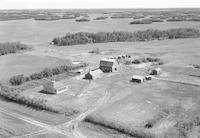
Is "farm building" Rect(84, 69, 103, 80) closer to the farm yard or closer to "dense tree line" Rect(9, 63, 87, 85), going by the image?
the farm yard

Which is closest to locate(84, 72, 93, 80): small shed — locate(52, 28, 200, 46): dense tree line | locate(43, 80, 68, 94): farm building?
locate(43, 80, 68, 94): farm building

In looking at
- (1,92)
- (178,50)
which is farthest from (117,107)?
(178,50)

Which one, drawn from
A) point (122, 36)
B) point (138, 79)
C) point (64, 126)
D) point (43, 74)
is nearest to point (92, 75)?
point (138, 79)

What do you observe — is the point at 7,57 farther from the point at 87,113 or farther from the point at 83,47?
the point at 87,113

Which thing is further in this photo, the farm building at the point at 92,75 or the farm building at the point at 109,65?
the farm building at the point at 109,65

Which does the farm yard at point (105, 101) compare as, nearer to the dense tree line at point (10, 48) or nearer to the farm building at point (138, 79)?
the farm building at point (138, 79)

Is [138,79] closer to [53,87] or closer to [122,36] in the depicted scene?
[53,87]

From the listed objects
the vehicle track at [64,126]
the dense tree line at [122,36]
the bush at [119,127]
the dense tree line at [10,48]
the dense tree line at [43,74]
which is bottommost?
the vehicle track at [64,126]

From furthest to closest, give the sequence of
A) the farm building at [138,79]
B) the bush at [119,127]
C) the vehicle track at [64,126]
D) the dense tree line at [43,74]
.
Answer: the dense tree line at [43,74]
the farm building at [138,79]
the vehicle track at [64,126]
the bush at [119,127]

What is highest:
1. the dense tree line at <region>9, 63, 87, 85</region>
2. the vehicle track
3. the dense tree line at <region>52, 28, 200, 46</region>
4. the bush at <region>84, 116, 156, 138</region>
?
the dense tree line at <region>52, 28, 200, 46</region>

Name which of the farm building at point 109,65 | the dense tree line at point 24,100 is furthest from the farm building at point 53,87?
the farm building at point 109,65

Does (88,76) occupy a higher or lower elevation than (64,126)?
higher
